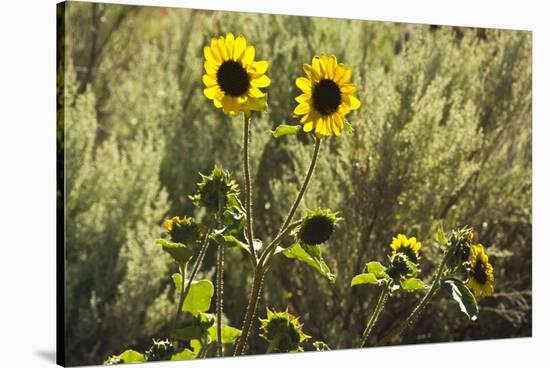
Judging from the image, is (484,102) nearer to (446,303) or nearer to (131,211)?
(446,303)

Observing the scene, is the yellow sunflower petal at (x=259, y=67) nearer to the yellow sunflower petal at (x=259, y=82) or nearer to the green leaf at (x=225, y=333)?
the yellow sunflower petal at (x=259, y=82)

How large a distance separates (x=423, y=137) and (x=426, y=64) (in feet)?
1.13

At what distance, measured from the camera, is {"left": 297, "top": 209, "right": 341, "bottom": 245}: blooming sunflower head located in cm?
311

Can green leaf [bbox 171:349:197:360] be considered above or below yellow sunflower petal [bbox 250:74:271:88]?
below

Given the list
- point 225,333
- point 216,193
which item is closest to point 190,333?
point 225,333

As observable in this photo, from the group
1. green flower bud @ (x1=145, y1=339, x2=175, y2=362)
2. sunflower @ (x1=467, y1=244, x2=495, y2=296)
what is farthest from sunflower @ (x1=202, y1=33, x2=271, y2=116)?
sunflower @ (x1=467, y1=244, x2=495, y2=296)

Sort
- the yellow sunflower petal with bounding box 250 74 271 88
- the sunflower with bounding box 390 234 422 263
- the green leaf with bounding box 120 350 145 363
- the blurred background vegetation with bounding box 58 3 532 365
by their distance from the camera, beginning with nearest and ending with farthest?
the yellow sunflower petal with bounding box 250 74 271 88 < the green leaf with bounding box 120 350 145 363 < the sunflower with bounding box 390 234 422 263 < the blurred background vegetation with bounding box 58 3 532 365

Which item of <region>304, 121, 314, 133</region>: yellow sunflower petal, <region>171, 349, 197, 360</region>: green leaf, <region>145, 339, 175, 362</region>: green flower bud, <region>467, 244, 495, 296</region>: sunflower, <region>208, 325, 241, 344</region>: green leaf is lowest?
<region>171, 349, 197, 360</region>: green leaf

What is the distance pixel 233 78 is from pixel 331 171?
96cm

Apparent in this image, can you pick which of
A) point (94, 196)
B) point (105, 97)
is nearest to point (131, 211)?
point (94, 196)

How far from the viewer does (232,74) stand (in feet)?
11.0

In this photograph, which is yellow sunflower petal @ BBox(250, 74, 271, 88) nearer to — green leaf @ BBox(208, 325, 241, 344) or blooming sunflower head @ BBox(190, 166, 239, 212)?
blooming sunflower head @ BBox(190, 166, 239, 212)

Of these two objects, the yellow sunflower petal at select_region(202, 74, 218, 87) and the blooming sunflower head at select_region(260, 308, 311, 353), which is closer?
the blooming sunflower head at select_region(260, 308, 311, 353)

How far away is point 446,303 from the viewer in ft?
14.2
